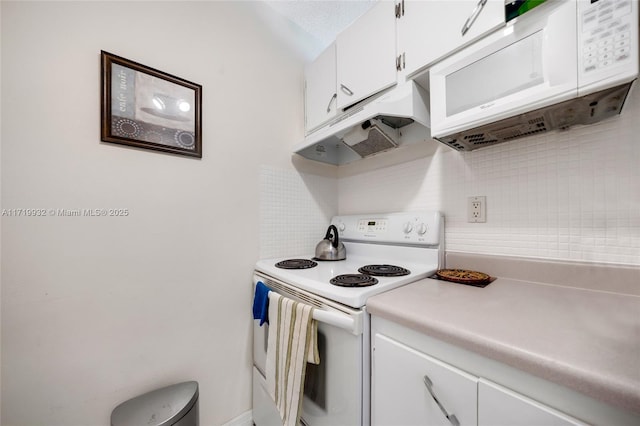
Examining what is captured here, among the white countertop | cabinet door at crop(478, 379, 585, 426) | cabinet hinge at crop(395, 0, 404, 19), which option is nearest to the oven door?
the white countertop

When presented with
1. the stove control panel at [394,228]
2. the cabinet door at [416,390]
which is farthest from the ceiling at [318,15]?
the cabinet door at [416,390]

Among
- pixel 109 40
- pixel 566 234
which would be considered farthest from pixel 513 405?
pixel 109 40

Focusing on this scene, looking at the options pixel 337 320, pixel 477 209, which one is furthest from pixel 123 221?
pixel 477 209

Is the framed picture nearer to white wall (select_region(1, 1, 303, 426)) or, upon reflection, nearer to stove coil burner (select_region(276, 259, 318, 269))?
white wall (select_region(1, 1, 303, 426))

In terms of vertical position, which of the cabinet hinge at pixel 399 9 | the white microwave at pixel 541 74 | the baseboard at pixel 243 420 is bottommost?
the baseboard at pixel 243 420

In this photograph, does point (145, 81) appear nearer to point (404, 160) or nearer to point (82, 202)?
point (82, 202)

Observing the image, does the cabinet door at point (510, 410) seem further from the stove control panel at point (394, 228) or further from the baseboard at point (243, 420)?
the baseboard at point (243, 420)

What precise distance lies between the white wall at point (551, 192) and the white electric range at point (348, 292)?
17cm

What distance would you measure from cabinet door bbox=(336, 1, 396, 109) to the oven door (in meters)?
1.04

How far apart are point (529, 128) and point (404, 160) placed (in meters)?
0.61

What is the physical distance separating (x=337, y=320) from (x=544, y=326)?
0.54 metres

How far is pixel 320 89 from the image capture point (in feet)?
4.96

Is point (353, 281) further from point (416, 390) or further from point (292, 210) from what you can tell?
point (292, 210)

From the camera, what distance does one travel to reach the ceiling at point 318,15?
4.90 ft
